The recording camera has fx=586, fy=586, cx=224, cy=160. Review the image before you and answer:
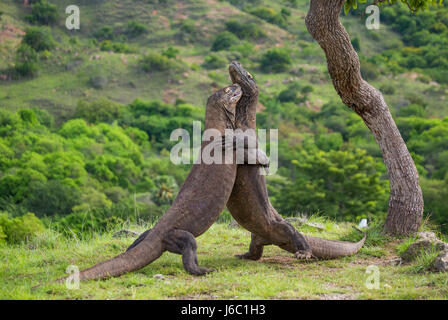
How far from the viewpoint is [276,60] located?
3403 inches

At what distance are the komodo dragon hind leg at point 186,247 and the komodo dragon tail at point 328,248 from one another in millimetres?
1608

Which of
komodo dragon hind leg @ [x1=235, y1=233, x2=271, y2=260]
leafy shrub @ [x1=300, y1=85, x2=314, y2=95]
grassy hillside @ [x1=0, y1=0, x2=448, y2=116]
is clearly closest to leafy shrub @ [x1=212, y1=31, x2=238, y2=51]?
grassy hillside @ [x1=0, y1=0, x2=448, y2=116]

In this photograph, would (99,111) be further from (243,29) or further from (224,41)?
(243,29)

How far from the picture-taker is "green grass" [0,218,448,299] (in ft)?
19.2

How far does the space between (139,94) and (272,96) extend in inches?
742

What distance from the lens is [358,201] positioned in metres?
42.0

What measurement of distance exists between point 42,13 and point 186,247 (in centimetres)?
9234

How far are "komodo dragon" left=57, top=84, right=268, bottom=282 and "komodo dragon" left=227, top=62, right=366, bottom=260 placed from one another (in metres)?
0.30

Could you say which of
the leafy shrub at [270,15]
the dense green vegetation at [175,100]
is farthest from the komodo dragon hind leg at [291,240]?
the leafy shrub at [270,15]

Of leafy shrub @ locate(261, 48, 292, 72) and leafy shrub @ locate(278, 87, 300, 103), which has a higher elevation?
leafy shrub @ locate(261, 48, 292, 72)

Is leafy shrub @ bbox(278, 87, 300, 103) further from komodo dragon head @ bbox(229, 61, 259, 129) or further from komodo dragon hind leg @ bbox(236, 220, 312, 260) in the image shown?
komodo dragon hind leg @ bbox(236, 220, 312, 260)

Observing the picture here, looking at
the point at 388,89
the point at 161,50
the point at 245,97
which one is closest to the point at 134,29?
the point at 161,50

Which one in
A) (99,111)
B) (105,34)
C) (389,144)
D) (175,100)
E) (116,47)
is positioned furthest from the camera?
(105,34)

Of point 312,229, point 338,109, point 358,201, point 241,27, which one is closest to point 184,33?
point 241,27
